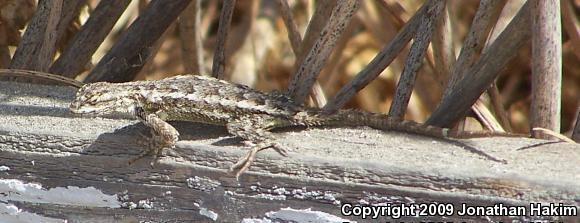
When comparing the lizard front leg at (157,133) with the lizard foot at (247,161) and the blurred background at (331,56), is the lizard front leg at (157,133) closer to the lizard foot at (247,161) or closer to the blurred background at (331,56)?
the lizard foot at (247,161)

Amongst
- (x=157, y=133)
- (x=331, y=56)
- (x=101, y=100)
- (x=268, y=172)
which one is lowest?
(x=268, y=172)

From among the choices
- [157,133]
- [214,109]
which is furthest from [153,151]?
[214,109]

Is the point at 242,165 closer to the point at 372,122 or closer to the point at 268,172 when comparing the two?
the point at 268,172

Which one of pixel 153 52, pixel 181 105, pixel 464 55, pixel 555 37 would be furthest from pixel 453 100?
pixel 153 52

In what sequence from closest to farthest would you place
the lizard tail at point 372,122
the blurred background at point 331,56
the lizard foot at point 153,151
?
the lizard foot at point 153,151
the lizard tail at point 372,122
the blurred background at point 331,56

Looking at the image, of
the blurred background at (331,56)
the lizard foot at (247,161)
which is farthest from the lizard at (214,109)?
the blurred background at (331,56)

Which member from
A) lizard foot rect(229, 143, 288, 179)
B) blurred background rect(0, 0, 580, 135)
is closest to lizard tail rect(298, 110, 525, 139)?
lizard foot rect(229, 143, 288, 179)

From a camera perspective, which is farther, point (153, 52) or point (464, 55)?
point (153, 52)

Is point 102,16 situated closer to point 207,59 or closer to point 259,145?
point 259,145
